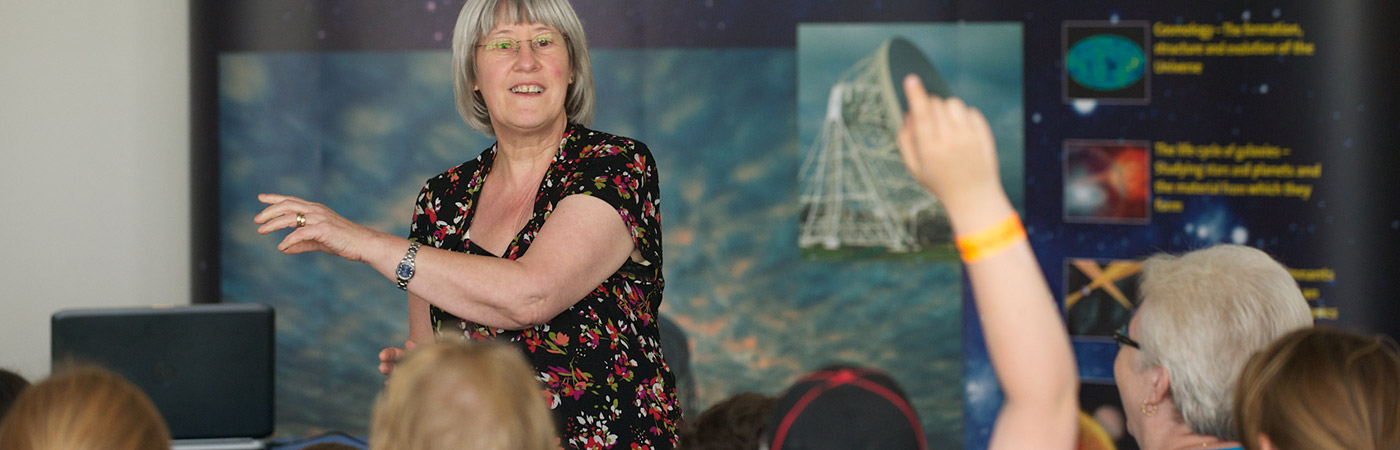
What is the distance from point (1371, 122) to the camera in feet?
13.5

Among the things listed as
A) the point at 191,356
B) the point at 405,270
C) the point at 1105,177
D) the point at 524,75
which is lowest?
the point at 191,356

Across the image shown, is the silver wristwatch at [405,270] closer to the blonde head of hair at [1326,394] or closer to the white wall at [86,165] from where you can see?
the blonde head of hair at [1326,394]

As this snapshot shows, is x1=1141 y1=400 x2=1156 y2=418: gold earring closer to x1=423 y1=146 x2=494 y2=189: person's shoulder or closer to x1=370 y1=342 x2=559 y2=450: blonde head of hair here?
x1=370 y1=342 x2=559 y2=450: blonde head of hair

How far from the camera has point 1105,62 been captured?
13.7 ft

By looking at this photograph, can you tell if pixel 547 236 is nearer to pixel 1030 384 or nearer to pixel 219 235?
pixel 1030 384

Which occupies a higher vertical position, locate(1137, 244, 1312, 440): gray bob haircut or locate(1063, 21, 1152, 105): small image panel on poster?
locate(1063, 21, 1152, 105): small image panel on poster

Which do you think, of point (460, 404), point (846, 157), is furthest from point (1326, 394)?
point (846, 157)

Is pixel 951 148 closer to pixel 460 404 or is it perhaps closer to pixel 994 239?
pixel 994 239

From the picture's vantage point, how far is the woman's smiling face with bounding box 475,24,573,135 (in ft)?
6.39

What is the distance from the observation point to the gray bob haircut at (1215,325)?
1535 millimetres

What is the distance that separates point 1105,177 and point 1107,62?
427 millimetres

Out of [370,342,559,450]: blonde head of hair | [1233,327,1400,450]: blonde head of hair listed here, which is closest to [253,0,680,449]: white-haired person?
[370,342,559,450]: blonde head of hair

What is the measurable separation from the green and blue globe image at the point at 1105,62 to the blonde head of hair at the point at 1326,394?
304 centimetres

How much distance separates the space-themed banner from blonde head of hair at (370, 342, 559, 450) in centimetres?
318
